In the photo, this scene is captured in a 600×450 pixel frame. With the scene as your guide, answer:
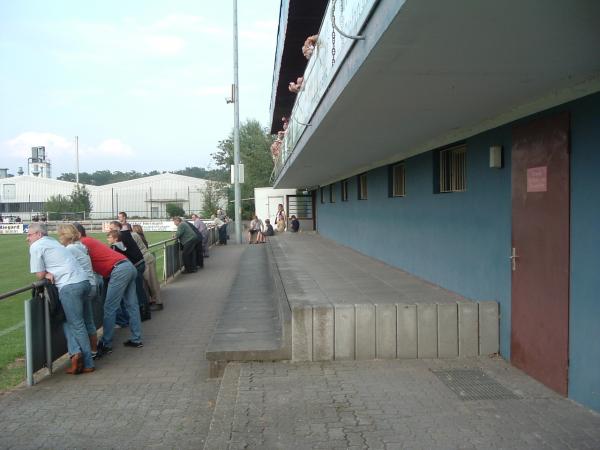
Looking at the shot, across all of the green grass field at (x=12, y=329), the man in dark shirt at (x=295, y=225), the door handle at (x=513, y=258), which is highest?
the door handle at (x=513, y=258)

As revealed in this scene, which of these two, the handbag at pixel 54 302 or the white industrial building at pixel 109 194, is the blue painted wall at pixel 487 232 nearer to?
the handbag at pixel 54 302

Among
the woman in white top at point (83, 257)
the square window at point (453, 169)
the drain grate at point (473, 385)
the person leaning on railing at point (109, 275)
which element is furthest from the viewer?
the square window at point (453, 169)

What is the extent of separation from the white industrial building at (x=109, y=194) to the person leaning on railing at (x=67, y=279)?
6022 cm

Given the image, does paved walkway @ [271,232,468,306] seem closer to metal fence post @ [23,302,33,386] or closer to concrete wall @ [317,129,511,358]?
concrete wall @ [317,129,511,358]

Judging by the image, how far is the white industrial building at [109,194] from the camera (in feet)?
220

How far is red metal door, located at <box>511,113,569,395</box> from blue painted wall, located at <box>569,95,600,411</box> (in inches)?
3.4

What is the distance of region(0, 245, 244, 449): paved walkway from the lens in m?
4.18

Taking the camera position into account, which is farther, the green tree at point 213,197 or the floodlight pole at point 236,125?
the green tree at point 213,197

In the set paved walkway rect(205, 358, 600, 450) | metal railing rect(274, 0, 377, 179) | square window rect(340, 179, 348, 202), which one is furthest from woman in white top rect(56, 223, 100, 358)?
square window rect(340, 179, 348, 202)

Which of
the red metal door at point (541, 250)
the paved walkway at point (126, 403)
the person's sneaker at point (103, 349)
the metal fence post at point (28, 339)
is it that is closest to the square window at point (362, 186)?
the paved walkway at point (126, 403)

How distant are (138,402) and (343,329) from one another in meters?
2.06

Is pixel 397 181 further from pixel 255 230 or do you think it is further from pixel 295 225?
pixel 295 225

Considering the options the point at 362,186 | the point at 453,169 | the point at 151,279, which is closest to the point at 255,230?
the point at 362,186

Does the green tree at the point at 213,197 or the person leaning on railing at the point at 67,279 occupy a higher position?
the green tree at the point at 213,197
